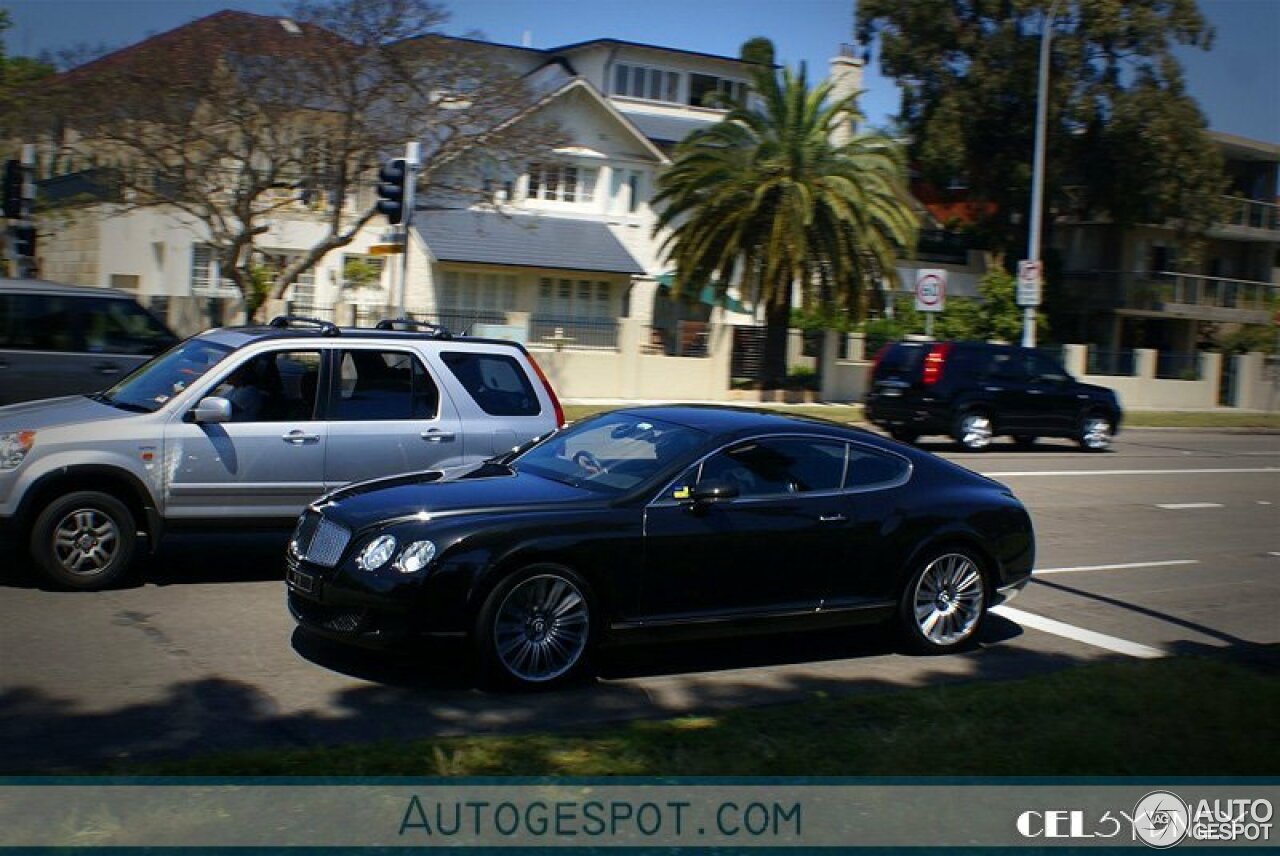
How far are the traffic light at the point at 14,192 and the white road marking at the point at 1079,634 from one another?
678 inches

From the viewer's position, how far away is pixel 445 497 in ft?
24.9

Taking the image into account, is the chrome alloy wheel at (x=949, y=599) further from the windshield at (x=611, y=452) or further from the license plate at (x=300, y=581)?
the license plate at (x=300, y=581)

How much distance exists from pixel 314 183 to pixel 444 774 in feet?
78.9

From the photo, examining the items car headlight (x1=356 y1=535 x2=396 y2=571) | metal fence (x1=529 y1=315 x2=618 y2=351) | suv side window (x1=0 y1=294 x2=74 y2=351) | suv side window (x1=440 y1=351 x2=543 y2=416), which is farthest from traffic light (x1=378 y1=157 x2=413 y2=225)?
metal fence (x1=529 y1=315 x2=618 y2=351)

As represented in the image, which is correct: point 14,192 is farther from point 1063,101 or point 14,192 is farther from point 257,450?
point 1063,101

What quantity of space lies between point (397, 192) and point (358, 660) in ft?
38.3

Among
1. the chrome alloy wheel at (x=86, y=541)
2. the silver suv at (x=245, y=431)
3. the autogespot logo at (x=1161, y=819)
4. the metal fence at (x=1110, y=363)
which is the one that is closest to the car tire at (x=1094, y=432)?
the metal fence at (x=1110, y=363)

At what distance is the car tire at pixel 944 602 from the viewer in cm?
864

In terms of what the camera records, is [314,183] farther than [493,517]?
Yes

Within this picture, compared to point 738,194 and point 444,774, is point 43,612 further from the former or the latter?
point 738,194

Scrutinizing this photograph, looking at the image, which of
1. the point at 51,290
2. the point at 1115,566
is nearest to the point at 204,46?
the point at 51,290

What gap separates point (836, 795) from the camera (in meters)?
5.54

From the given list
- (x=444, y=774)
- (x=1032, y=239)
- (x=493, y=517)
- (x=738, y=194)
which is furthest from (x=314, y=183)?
(x=444, y=774)

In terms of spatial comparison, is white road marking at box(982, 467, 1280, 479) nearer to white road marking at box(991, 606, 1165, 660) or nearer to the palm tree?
white road marking at box(991, 606, 1165, 660)
